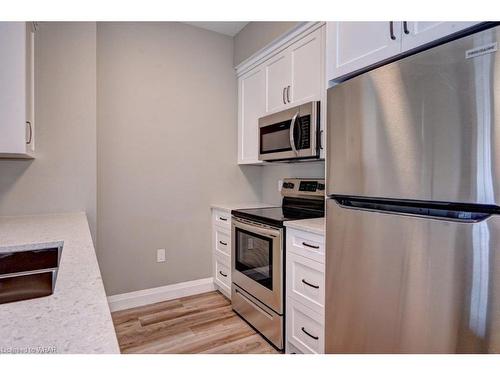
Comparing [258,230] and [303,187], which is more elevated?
[303,187]

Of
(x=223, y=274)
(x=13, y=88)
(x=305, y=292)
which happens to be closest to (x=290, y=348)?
(x=305, y=292)

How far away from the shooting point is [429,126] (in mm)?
991

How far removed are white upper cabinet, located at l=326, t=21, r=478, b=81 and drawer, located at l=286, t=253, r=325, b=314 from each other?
1.02 metres

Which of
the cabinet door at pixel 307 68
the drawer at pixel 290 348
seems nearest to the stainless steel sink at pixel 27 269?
the drawer at pixel 290 348

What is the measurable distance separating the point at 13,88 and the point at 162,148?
1.29 meters

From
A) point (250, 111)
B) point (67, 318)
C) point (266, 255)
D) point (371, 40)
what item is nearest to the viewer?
point (67, 318)

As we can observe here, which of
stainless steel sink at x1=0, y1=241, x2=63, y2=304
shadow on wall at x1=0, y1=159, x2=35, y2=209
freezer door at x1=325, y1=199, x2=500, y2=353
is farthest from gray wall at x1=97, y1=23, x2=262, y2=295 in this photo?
freezer door at x1=325, y1=199, x2=500, y2=353

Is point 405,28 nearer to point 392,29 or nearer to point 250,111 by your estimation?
point 392,29

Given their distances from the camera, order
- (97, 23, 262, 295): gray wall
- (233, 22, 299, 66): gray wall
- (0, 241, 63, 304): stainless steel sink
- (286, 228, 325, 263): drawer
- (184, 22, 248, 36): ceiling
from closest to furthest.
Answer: (0, 241, 63, 304): stainless steel sink
(286, 228, 325, 263): drawer
(233, 22, 299, 66): gray wall
(97, 23, 262, 295): gray wall
(184, 22, 248, 36): ceiling

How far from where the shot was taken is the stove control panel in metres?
2.29

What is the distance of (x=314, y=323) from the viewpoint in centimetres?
163

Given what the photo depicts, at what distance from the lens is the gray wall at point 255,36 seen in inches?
89.6

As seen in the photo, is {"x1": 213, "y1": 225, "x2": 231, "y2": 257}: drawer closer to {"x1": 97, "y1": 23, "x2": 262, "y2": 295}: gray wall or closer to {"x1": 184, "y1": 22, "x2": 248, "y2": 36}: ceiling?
{"x1": 97, "y1": 23, "x2": 262, "y2": 295}: gray wall

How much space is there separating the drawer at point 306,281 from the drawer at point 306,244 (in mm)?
30
